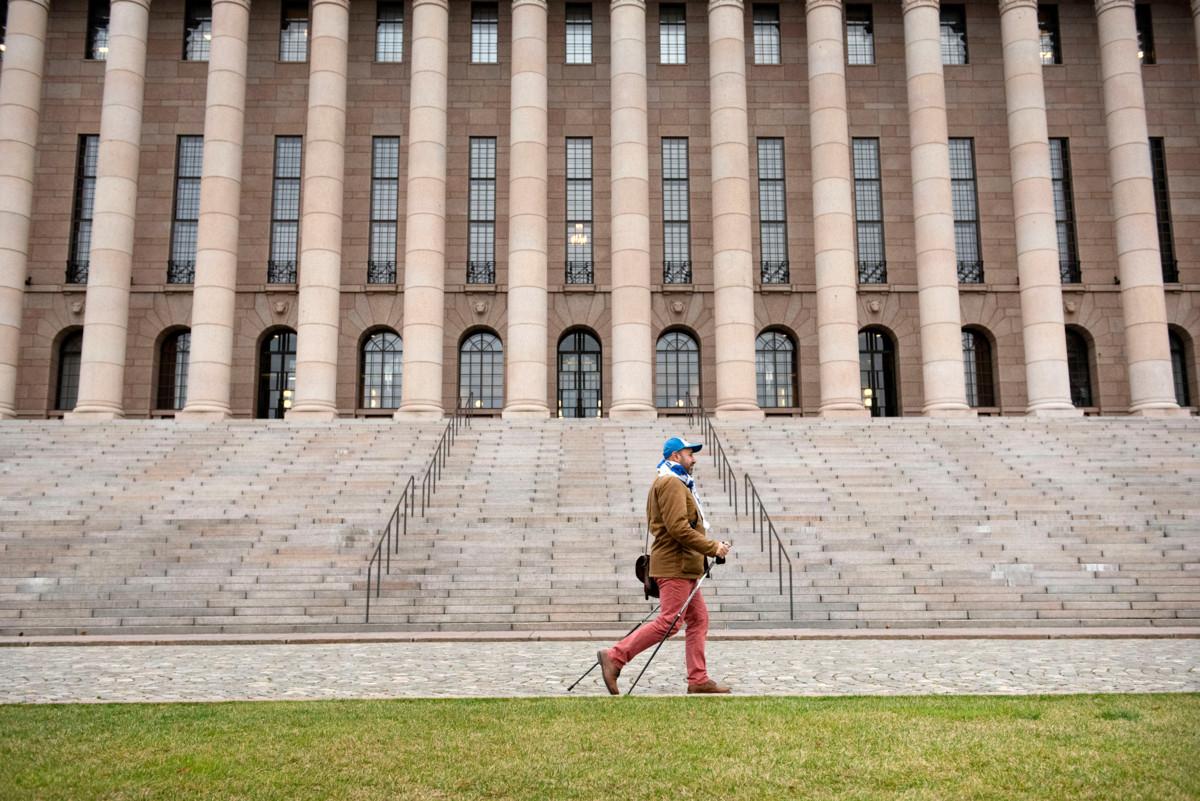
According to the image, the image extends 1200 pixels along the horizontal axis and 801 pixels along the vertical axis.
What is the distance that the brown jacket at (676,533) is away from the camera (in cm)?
938

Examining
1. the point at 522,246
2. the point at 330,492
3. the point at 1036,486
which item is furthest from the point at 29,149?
the point at 1036,486

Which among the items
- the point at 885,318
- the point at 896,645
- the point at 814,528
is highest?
the point at 885,318

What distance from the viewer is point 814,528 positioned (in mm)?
19266

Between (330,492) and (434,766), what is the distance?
658 inches

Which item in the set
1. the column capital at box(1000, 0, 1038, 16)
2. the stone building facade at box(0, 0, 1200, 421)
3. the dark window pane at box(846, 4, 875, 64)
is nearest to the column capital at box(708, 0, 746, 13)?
the stone building facade at box(0, 0, 1200, 421)

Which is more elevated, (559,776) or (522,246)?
(522,246)

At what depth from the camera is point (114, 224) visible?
109 feet

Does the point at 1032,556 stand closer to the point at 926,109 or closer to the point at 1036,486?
the point at 1036,486

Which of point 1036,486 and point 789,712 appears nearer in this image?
point 789,712

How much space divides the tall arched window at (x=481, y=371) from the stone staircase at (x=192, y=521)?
32.1ft

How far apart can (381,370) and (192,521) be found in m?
19.5

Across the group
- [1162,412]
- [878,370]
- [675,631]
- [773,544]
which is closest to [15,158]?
[773,544]

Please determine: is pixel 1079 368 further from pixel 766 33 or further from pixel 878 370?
pixel 766 33

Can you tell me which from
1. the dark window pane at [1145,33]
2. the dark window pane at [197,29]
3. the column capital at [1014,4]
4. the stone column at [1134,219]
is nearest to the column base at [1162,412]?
the stone column at [1134,219]
